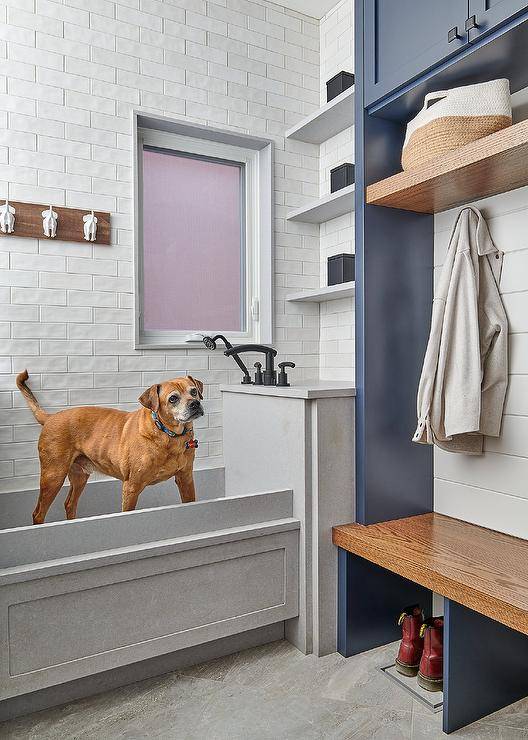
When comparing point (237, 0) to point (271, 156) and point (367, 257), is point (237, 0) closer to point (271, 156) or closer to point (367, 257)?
point (271, 156)

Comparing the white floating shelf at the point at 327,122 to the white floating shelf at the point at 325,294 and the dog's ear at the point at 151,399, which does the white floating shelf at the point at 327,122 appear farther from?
the dog's ear at the point at 151,399

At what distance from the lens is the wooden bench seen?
1.53m

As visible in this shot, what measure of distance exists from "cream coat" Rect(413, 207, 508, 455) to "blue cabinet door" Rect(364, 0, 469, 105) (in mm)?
497

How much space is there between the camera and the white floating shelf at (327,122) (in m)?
2.48

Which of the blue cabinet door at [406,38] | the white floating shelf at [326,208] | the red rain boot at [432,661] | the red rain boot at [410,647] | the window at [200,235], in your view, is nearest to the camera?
the blue cabinet door at [406,38]

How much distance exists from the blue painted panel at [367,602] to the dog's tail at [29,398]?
4.19ft

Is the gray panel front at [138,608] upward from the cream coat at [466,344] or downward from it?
downward

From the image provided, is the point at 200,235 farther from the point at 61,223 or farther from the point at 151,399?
the point at 151,399

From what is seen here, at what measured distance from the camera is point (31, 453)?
2293mm

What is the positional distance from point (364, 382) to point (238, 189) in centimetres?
137

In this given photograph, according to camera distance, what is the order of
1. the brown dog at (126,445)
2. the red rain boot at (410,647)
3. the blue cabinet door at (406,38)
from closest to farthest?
the blue cabinet door at (406,38)
the red rain boot at (410,647)
the brown dog at (126,445)

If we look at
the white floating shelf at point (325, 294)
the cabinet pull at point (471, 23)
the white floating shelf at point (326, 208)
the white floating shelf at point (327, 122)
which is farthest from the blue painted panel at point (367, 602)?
the white floating shelf at point (327, 122)

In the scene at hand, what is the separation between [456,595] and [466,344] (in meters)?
0.78

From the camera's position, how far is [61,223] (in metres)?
2.32
